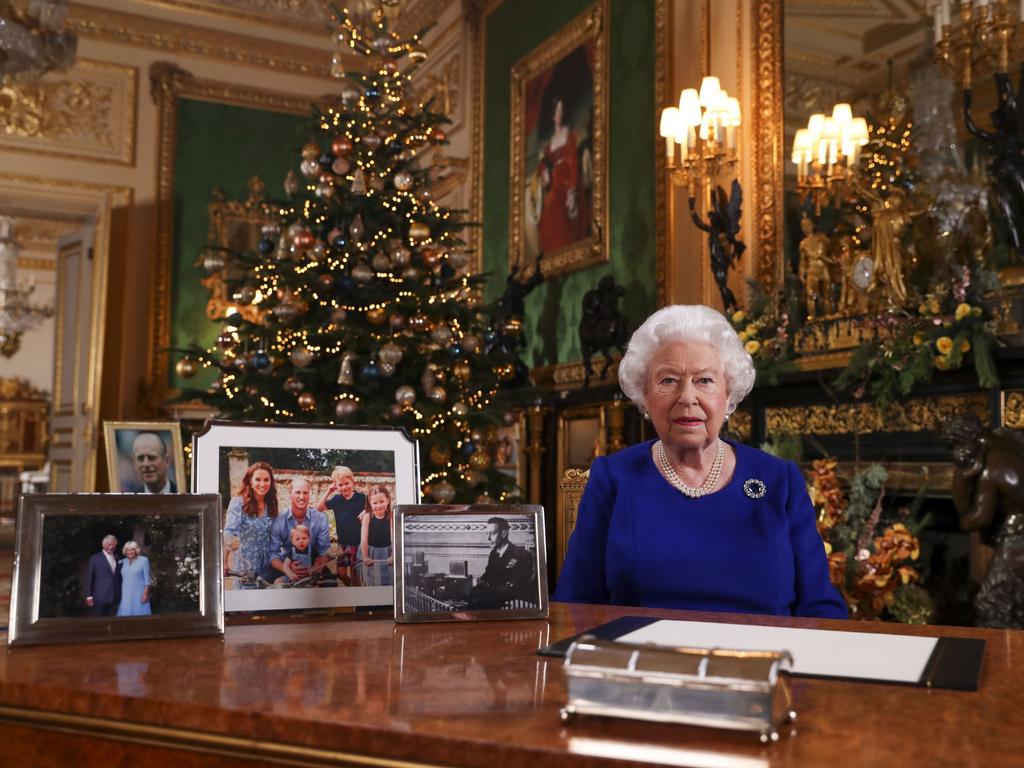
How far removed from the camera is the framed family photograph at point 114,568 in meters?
1.25

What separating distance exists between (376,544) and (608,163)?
20.2ft

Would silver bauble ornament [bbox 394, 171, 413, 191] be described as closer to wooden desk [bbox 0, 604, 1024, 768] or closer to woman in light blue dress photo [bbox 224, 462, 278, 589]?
woman in light blue dress photo [bbox 224, 462, 278, 589]

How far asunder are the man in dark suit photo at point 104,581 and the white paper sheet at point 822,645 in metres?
0.64

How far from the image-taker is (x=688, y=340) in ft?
6.49

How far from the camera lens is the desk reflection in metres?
0.95

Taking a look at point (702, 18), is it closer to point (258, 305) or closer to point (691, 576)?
point (258, 305)

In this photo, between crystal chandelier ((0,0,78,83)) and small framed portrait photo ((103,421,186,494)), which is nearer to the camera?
small framed portrait photo ((103,421,186,494))

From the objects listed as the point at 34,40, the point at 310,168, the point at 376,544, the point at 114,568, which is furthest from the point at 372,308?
the point at 114,568

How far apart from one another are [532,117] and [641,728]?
312 inches

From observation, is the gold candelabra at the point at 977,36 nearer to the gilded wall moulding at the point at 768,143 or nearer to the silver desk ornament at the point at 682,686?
the gilded wall moulding at the point at 768,143

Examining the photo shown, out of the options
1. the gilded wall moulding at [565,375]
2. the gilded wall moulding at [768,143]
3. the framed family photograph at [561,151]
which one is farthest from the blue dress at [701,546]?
the framed family photograph at [561,151]

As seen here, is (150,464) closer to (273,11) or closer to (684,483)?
(684,483)

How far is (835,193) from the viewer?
5160mm

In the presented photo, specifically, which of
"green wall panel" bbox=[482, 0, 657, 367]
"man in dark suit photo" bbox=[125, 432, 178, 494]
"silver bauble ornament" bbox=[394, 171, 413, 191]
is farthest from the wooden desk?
"green wall panel" bbox=[482, 0, 657, 367]
